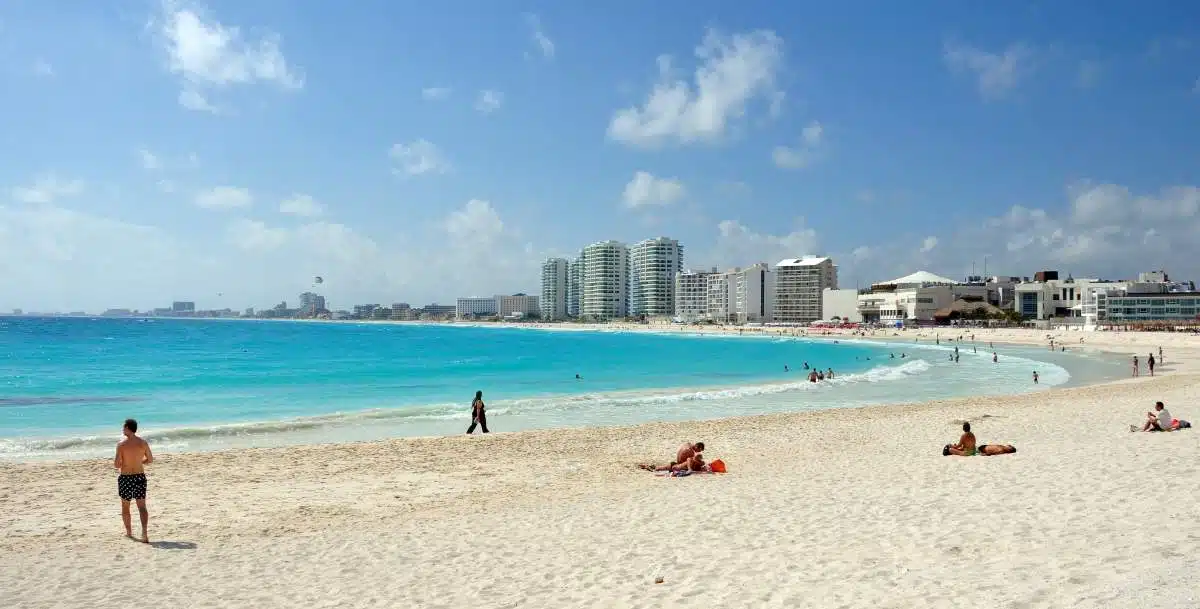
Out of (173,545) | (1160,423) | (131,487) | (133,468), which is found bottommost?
(173,545)

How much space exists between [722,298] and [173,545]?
170801 millimetres

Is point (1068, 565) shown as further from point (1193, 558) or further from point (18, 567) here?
point (18, 567)

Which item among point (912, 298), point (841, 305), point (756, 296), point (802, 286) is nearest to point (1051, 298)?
point (912, 298)

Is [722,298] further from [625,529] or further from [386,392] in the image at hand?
[625,529]

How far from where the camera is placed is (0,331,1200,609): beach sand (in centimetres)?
607

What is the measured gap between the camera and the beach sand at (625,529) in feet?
19.9

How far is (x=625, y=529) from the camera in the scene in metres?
8.40

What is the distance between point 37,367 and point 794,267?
143 metres

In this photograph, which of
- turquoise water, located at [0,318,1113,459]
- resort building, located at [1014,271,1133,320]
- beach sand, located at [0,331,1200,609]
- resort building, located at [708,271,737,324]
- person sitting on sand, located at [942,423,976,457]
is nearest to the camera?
beach sand, located at [0,331,1200,609]

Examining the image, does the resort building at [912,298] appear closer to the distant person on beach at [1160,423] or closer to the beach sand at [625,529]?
the distant person on beach at [1160,423]

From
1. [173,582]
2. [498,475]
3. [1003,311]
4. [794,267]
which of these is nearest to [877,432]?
[498,475]

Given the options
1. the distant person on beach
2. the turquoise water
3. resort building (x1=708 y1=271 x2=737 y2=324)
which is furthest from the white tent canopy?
the distant person on beach

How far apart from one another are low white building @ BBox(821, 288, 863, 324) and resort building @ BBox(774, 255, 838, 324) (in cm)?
799

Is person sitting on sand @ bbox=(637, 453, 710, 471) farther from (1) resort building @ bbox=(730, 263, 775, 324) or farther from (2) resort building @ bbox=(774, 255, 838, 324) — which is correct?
(1) resort building @ bbox=(730, 263, 775, 324)
